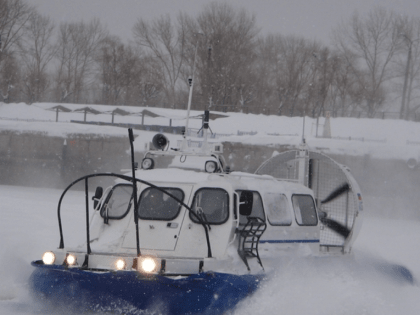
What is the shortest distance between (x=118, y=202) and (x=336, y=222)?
4.13 meters

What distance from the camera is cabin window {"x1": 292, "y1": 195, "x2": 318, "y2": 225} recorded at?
343 inches

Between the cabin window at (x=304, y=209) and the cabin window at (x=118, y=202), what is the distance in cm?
256

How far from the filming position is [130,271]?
6.11 m

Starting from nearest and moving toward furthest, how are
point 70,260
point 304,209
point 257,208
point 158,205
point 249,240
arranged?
point 70,260
point 249,240
point 158,205
point 257,208
point 304,209

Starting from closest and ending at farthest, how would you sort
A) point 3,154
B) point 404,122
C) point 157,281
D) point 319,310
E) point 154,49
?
point 157,281
point 319,310
point 3,154
point 404,122
point 154,49

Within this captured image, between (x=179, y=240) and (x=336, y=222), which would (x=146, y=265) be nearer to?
(x=179, y=240)

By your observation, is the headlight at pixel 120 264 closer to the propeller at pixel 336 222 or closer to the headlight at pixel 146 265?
the headlight at pixel 146 265

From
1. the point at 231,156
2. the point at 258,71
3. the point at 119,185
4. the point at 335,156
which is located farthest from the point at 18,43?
the point at 119,185

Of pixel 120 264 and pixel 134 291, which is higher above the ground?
pixel 120 264

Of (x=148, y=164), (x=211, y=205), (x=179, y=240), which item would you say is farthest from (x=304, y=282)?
(x=148, y=164)

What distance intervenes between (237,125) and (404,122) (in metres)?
9.45

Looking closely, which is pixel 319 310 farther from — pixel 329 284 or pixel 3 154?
pixel 3 154

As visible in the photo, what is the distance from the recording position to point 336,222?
391 inches

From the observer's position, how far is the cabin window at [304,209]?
28.6 ft
